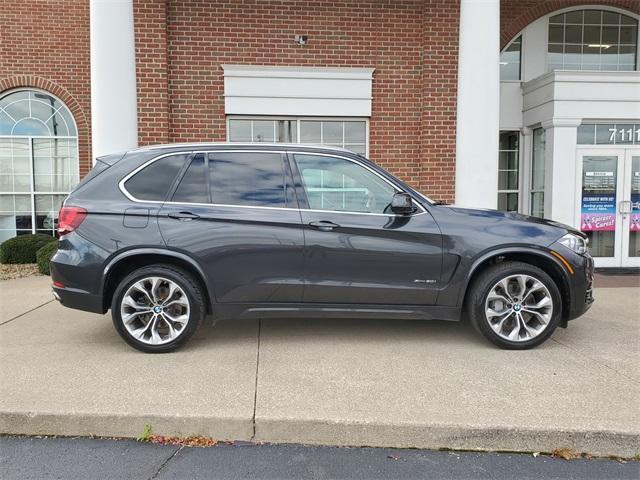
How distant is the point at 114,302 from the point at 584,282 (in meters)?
4.07

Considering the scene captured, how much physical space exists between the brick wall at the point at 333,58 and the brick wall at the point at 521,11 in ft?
5.52

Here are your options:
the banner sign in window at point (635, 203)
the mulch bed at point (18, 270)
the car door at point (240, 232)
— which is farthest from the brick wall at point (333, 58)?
the car door at point (240, 232)

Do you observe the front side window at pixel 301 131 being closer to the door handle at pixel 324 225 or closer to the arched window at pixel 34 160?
the arched window at pixel 34 160

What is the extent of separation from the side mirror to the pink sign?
597 cm

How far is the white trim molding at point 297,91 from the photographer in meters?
8.28

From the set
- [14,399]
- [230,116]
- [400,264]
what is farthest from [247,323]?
[230,116]

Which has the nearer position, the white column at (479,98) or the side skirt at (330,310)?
the side skirt at (330,310)

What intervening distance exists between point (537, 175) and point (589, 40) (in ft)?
9.22

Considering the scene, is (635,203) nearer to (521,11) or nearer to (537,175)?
(537,175)

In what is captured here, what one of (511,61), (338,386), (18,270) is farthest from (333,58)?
(18,270)

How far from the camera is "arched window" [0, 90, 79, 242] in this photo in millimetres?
9797

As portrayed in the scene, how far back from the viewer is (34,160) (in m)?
9.96

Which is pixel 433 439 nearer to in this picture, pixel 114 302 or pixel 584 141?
pixel 114 302

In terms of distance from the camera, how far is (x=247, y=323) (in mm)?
5457
